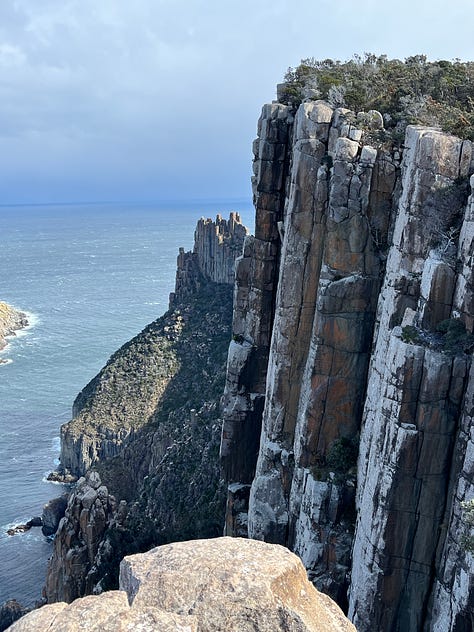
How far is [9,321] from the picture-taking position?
6112 inches

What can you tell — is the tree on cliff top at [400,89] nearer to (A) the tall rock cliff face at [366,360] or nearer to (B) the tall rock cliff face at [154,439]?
(A) the tall rock cliff face at [366,360]

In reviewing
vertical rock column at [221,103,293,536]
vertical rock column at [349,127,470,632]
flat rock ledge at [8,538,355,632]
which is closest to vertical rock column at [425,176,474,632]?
vertical rock column at [349,127,470,632]

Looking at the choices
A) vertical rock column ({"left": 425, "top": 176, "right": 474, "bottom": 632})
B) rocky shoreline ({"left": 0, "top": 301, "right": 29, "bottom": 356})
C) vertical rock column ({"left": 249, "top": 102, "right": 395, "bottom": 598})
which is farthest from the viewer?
rocky shoreline ({"left": 0, "top": 301, "right": 29, "bottom": 356})

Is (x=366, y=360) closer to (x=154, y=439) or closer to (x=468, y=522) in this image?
(x=468, y=522)

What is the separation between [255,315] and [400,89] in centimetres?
1227

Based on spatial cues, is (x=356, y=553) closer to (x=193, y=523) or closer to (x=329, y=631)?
(x=329, y=631)

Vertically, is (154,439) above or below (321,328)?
below

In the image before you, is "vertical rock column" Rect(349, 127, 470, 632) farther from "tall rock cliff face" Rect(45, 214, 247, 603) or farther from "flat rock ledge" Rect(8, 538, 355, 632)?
"tall rock cliff face" Rect(45, 214, 247, 603)

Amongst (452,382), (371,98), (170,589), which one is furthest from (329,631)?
(371,98)

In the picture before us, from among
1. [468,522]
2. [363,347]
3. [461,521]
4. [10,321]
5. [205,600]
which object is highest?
[363,347]

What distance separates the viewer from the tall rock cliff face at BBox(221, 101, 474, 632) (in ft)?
63.1

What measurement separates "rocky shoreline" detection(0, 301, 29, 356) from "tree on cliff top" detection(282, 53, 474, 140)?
4766 inches

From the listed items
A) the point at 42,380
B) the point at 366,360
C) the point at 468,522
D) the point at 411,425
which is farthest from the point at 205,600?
the point at 42,380

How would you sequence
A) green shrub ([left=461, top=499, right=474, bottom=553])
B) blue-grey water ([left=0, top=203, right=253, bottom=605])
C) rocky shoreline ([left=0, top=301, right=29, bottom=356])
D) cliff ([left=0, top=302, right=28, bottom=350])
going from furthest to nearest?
cliff ([left=0, top=302, right=28, bottom=350]), rocky shoreline ([left=0, top=301, right=29, bottom=356]), blue-grey water ([left=0, top=203, right=253, bottom=605]), green shrub ([left=461, top=499, right=474, bottom=553])
